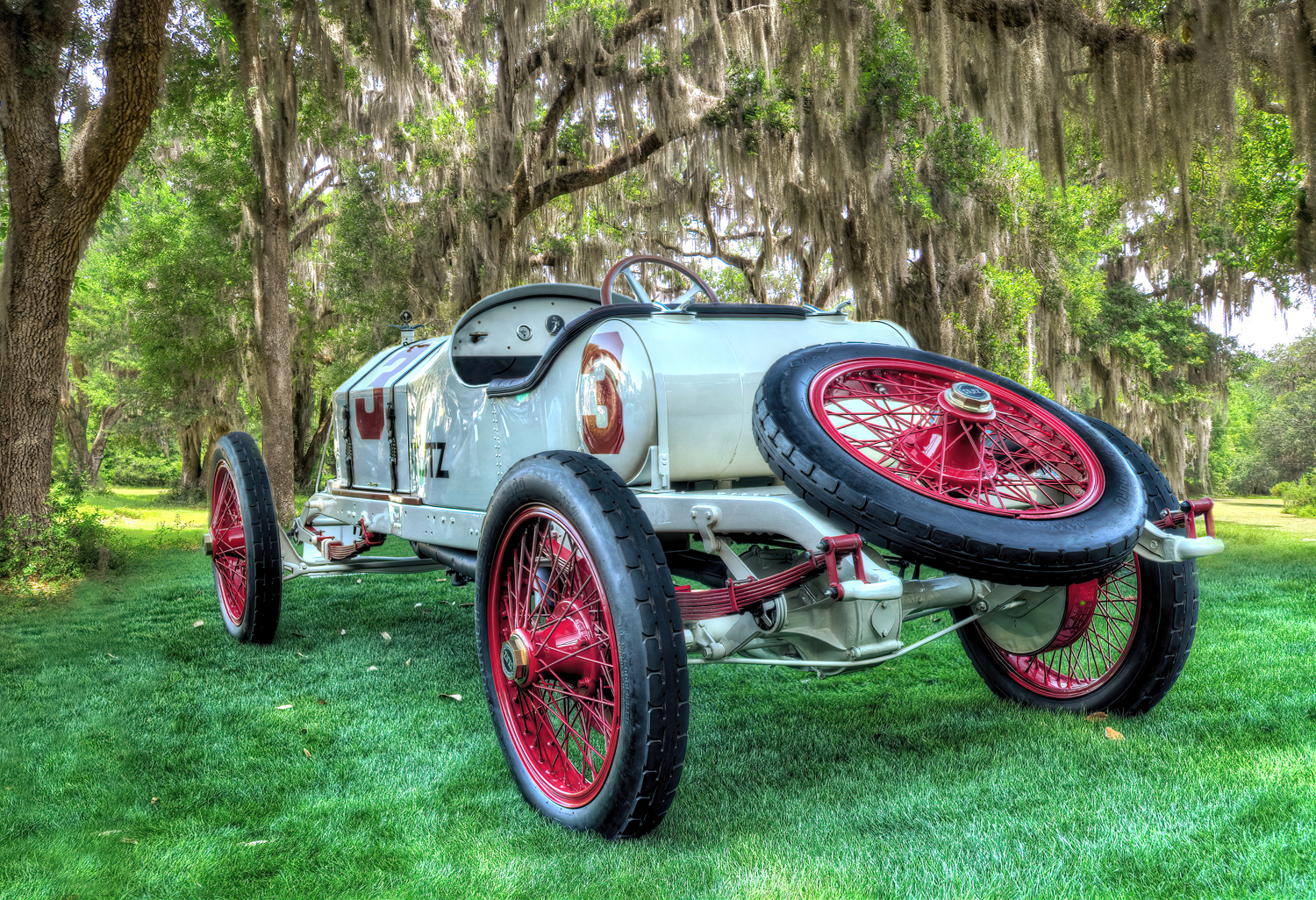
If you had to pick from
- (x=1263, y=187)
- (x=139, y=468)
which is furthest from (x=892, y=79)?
(x=139, y=468)

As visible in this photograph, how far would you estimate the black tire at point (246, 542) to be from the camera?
17.2 ft

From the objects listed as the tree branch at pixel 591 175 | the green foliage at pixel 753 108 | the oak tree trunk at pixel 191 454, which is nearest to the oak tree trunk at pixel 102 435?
the oak tree trunk at pixel 191 454

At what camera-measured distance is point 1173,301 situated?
62.4 feet

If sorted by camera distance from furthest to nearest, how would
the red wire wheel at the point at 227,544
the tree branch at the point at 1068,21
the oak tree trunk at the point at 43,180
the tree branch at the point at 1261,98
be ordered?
the tree branch at the point at 1261,98, the tree branch at the point at 1068,21, the oak tree trunk at the point at 43,180, the red wire wheel at the point at 227,544

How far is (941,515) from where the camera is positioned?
2.51m

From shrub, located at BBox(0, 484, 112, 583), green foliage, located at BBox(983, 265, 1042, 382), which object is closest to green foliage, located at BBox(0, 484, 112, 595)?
shrub, located at BBox(0, 484, 112, 583)

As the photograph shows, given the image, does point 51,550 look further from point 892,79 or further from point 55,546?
point 892,79

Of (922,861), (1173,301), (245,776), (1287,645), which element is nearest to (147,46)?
(245,776)

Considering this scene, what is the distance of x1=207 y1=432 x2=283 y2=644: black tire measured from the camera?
5.25 meters

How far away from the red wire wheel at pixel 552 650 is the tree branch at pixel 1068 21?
289 inches

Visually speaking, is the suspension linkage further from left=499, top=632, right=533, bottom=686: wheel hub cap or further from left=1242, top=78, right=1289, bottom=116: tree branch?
left=1242, top=78, right=1289, bottom=116: tree branch

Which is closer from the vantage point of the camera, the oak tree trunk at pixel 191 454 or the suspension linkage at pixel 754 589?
the suspension linkage at pixel 754 589

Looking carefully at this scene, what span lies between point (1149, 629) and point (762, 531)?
171 centimetres

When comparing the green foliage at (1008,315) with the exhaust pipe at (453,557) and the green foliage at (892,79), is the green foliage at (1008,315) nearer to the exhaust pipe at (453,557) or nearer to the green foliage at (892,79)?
the green foliage at (892,79)
